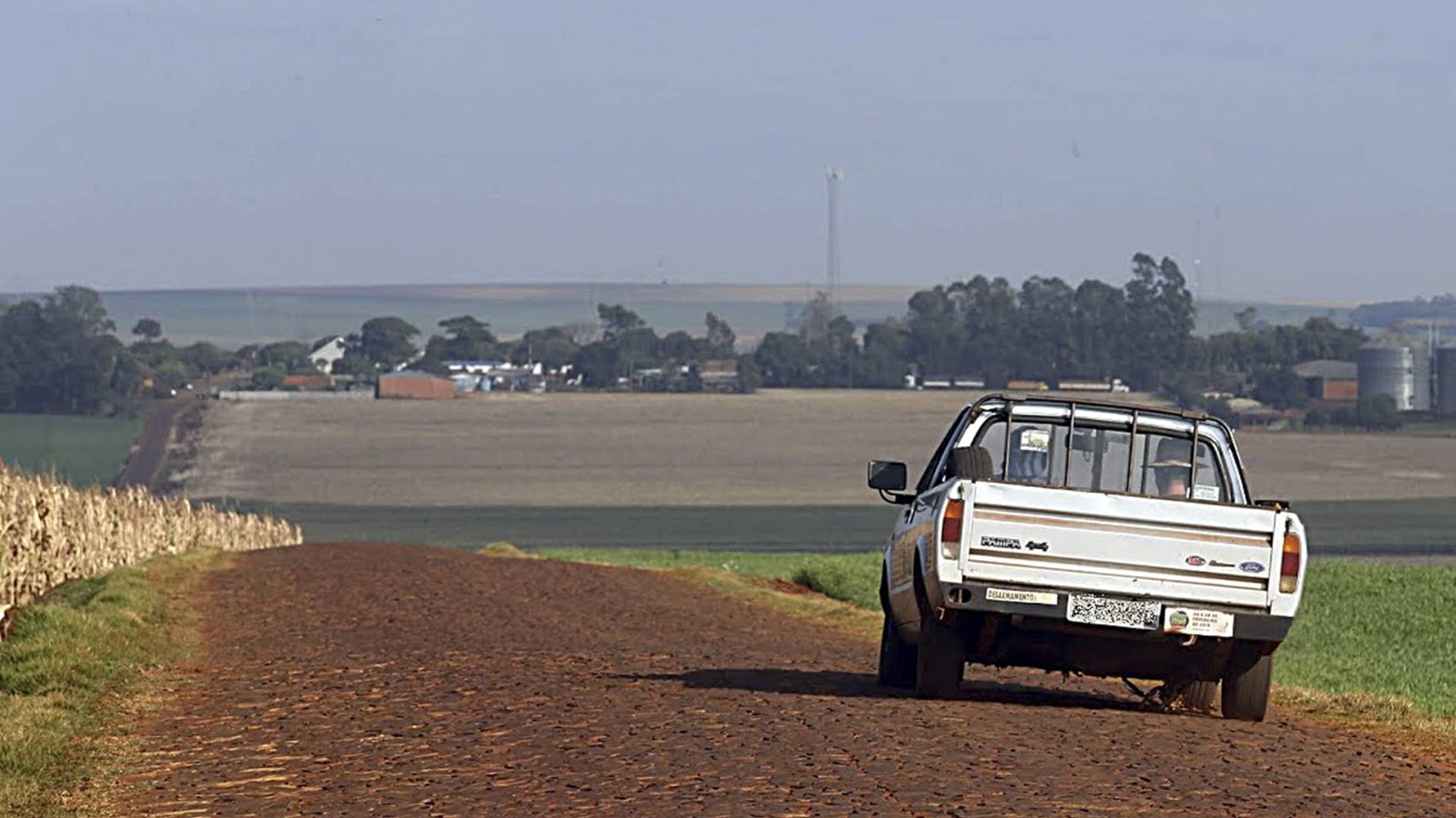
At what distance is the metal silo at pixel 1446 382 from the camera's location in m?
132

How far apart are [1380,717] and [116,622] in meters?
12.5

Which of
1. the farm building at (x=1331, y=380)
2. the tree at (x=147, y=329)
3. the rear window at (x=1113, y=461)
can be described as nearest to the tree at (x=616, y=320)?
the tree at (x=147, y=329)

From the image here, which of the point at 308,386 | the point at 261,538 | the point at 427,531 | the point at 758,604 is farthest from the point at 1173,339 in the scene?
the point at 758,604

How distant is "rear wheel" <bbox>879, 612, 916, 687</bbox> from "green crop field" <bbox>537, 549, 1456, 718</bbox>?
407 cm

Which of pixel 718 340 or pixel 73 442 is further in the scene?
pixel 718 340

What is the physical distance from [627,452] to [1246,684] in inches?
4408

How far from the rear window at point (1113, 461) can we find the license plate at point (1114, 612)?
147cm

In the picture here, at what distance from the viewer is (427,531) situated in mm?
88625

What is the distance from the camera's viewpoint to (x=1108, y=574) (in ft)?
44.3

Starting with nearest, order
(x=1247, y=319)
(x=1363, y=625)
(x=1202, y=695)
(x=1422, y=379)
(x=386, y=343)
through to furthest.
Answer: (x=1202, y=695) → (x=1363, y=625) → (x=1422, y=379) → (x=386, y=343) → (x=1247, y=319)

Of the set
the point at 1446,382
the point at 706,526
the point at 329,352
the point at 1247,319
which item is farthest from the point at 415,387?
the point at 1247,319

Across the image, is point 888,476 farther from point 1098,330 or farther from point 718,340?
point 718,340

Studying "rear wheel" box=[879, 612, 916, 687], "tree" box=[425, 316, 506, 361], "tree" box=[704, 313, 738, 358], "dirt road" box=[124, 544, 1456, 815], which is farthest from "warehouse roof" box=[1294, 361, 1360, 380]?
"rear wheel" box=[879, 612, 916, 687]

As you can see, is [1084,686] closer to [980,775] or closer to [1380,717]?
[1380,717]
